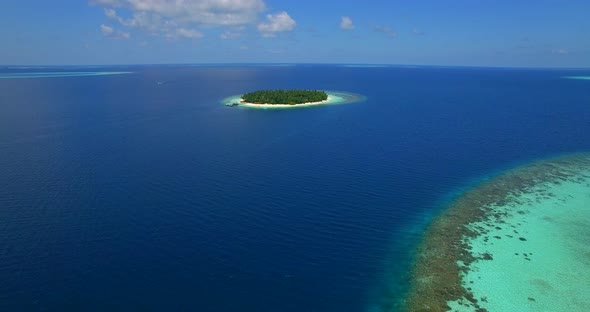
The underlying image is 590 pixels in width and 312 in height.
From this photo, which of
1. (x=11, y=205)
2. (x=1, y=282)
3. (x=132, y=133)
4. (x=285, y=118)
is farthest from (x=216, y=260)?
(x=285, y=118)

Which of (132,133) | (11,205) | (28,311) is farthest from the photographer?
(132,133)

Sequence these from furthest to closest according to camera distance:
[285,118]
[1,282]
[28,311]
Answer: [285,118] < [1,282] < [28,311]

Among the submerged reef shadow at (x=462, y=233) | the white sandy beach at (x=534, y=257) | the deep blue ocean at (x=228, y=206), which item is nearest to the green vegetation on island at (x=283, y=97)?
the deep blue ocean at (x=228, y=206)

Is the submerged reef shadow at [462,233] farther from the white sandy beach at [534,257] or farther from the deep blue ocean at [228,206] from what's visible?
the deep blue ocean at [228,206]

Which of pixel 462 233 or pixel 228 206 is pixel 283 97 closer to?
pixel 228 206

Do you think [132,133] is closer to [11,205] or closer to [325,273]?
[11,205]

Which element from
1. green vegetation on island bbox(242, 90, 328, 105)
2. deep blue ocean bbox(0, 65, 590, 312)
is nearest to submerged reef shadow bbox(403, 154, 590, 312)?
deep blue ocean bbox(0, 65, 590, 312)
